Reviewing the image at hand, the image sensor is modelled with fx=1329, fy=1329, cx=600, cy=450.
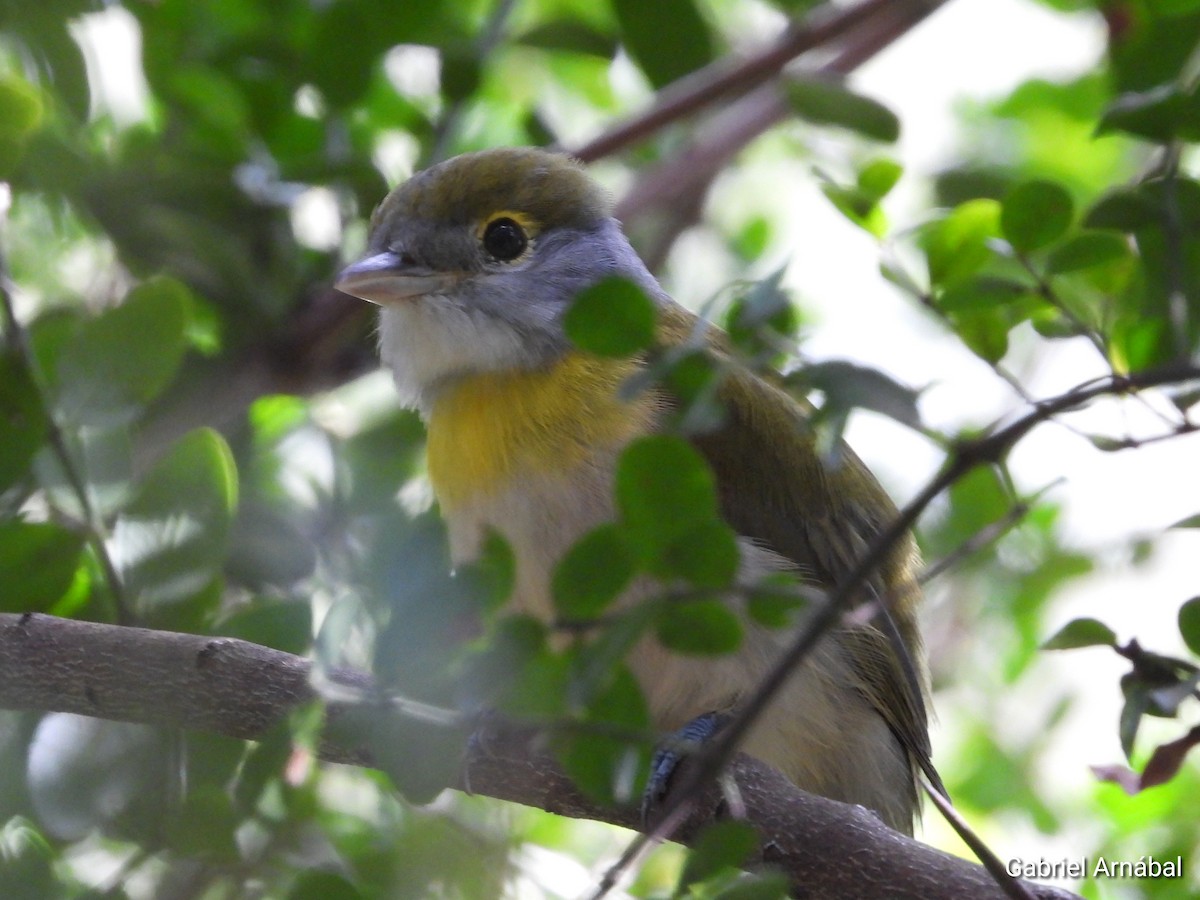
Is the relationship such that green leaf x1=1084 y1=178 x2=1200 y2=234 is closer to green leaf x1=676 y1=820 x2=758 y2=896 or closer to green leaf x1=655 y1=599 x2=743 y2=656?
green leaf x1=655 y1=599 x2=743 y2=656

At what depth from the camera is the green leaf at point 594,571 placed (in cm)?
174

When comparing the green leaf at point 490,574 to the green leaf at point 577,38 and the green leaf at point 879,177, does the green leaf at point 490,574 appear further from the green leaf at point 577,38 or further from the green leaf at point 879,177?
the green leaf at point 577,38

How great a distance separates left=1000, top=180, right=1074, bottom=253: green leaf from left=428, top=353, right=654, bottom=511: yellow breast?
98cm

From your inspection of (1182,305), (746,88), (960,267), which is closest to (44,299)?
(746,88)

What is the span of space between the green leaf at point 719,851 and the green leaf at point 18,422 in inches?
56.1

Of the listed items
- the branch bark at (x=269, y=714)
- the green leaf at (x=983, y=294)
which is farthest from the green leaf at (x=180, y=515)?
the green leaf at (x=983, y=294)

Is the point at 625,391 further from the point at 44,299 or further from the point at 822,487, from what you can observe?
the point at 44,299

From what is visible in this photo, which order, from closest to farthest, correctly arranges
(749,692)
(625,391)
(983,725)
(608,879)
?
(625,391) → (608,879) → (749,692) → (983,725)

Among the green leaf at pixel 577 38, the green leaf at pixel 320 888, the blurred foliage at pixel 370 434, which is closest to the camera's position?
the blurred foliage at pixel 370 434

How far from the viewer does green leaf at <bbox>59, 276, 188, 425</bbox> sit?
2.43 meters

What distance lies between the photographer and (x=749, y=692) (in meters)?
2.75

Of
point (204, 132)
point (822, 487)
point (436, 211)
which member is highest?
point (204, 132)

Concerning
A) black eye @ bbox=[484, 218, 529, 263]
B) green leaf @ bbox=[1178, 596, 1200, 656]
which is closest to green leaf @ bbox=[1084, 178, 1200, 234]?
green leaf @ bbox=[1178, 596, 1200, 656]

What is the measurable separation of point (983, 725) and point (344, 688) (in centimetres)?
279
